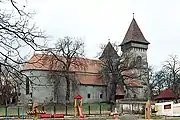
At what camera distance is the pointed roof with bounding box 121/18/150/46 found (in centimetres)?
10431

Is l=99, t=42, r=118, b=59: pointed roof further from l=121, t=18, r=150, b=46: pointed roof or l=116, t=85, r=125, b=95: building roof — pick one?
l=121, t=18, r=150, b=46: pointed roof

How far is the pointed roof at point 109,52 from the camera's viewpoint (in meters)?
82.6

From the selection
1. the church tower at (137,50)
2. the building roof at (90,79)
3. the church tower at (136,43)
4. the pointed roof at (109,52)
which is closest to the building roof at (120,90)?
the church tower at (137,50)

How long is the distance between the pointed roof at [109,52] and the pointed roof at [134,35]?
65.7ft

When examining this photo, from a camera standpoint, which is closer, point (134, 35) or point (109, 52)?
point (109, 52)

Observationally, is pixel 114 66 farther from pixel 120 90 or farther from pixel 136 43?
pixel 136 43

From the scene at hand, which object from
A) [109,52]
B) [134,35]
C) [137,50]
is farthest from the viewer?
[134,35]

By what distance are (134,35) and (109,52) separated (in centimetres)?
2438

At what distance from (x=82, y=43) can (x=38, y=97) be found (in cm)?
1492

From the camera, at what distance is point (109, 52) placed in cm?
8256

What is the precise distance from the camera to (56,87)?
Answer: 3216 inches

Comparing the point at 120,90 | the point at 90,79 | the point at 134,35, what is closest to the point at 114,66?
the point at 120,90

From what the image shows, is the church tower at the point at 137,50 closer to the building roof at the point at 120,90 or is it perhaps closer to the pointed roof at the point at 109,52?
the building roof at the point at 120,90

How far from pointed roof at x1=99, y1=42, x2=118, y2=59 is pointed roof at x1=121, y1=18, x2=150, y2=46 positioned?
65.7 feet
